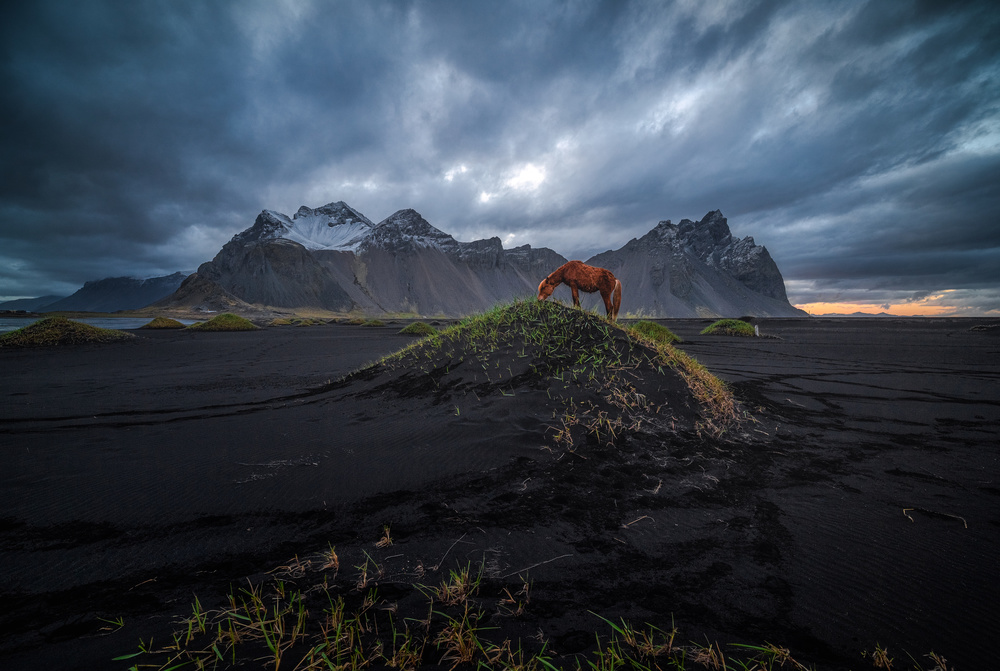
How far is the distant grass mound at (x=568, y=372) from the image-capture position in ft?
12.6

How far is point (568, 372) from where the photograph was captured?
14.6 ft

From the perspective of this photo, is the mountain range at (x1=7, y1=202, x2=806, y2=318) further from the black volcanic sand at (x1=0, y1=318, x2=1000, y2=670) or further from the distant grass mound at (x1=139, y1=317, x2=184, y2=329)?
the black volcanic sand at (x1=0, y1=318, x2=1000, y2=670)

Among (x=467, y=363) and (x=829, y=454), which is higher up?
(x=467, y=363)

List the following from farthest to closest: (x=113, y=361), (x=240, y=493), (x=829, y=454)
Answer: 1. (x=113, y=361)
2. (x=829, y=454)
3. (x=240, y=493)

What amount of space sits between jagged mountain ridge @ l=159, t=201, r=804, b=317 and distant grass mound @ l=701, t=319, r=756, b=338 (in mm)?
56063

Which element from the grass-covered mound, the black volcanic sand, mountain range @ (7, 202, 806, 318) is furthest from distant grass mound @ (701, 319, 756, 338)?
mountain range @ (7, 202, 806, 318)

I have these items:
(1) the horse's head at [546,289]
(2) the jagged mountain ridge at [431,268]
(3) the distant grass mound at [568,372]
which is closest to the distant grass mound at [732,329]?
(1) the horse's head at [546,289]

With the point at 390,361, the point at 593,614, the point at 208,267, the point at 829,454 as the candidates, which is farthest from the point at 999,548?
the point at 208,267

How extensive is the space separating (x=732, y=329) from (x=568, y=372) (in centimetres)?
2011

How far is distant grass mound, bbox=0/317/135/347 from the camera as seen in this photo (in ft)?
38.6

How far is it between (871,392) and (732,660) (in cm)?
727

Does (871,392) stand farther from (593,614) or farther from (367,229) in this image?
(367,229)

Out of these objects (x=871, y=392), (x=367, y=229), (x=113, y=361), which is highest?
(x=367, y=229)

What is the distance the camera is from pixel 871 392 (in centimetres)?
604
